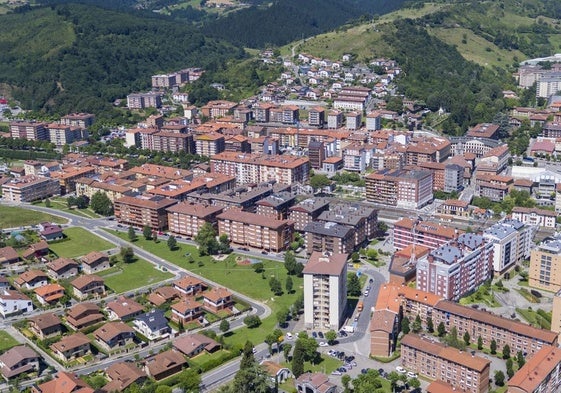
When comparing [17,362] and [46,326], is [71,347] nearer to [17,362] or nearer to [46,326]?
[17,362]

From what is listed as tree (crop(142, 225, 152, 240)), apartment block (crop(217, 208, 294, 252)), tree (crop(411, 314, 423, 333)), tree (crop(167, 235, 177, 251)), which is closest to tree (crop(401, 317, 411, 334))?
tree (crop(411, 314, 423, 333))

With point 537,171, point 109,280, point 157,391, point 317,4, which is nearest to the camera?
point 157,391

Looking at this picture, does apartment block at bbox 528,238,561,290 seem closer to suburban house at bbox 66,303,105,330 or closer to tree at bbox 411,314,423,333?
tree at bbox 411,314,423,333

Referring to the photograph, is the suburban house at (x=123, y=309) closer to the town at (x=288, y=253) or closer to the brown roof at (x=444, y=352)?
A: the town at (x=288, y=253)

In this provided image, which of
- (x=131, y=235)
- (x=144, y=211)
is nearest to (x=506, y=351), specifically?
(x=131, y=235)

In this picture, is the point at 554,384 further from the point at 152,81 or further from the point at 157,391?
the point at 152,81

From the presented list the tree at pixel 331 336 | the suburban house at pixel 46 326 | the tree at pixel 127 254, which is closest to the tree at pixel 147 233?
the tree at pixel 127 254

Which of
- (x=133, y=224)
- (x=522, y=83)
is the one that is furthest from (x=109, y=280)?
(x=522, y=83)
